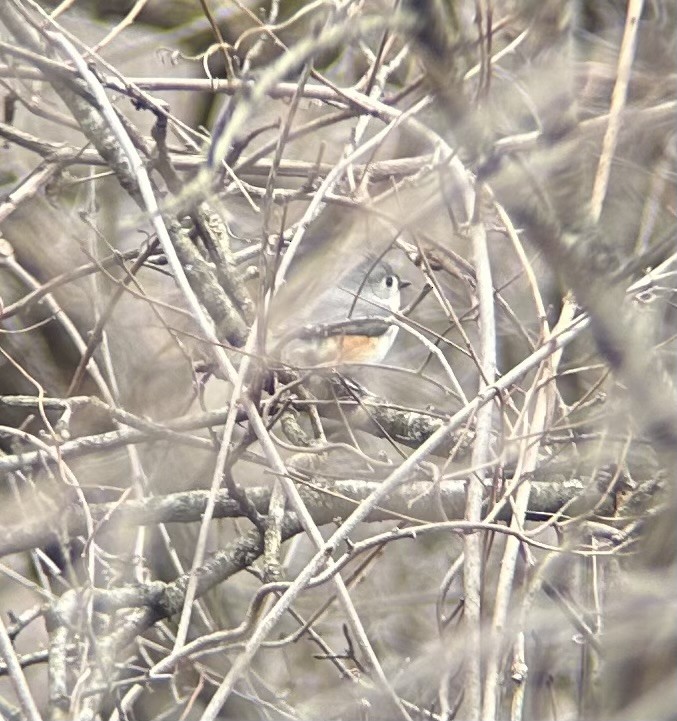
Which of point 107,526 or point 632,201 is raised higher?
point 632,201

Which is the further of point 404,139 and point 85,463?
point 404,139

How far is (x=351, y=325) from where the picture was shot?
4.07 meters

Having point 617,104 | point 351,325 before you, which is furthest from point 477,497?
point 351,325

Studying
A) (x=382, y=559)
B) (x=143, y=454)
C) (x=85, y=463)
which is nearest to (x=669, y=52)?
(x=85, y=463)

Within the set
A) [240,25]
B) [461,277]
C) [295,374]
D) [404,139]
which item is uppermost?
[240,25]

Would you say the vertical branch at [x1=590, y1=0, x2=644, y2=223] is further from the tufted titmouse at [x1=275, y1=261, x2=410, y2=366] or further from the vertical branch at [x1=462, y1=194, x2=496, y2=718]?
the tufted titmouse at [x1=275, y1=261, x2=410, y2=366]

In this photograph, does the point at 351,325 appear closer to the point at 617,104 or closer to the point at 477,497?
the point at 477,497

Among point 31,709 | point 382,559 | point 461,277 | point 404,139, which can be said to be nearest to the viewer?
point 31,709

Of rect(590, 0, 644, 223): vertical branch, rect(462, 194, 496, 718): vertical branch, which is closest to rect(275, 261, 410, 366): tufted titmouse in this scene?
rect(462, 194, 496, 718): vertical branch

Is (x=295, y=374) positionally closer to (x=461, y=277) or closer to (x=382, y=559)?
(x=461, y=277)

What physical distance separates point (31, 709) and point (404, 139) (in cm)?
226

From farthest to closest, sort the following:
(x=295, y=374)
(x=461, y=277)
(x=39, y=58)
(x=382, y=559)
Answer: (x=382, y=559)
(x=461, y=277)
(x=295, y=374)
(x=39, y=58)

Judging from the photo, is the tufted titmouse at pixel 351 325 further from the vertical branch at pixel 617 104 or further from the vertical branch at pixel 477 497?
the vertical branch at pixel 617 104

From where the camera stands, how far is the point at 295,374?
251 cm
